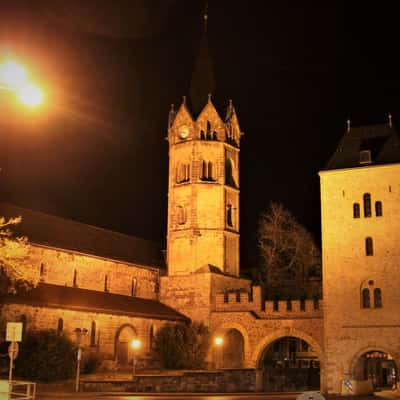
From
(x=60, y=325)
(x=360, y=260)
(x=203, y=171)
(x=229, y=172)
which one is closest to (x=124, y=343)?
(x=60, y=325)

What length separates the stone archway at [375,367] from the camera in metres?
41.9

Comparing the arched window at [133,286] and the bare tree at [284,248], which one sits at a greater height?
the bare tree at [284,248]

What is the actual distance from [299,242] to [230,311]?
1429 cm

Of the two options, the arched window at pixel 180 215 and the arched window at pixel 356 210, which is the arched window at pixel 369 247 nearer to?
the arched window at pixel 356 210

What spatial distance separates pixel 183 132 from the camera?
59.4 metres

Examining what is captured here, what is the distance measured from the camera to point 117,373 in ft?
139

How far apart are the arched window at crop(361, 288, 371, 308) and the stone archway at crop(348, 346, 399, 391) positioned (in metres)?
2.67

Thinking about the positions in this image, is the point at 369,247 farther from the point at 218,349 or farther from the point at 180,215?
the point at 180,215

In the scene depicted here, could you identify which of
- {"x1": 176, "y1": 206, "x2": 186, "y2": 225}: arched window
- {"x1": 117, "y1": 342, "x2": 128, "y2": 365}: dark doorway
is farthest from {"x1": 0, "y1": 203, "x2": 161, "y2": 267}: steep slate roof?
{"x1": 117, "y1": 342, "x2": 128, "y2": 365}: dark doorway

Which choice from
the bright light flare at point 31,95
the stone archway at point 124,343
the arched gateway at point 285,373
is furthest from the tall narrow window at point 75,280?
the bright light flare at point 31,95

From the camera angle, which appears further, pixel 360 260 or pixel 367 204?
pixel 367 204

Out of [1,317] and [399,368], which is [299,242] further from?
[1,317]

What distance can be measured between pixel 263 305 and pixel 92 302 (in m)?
13.4

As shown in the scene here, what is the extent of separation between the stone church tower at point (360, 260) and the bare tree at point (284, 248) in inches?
754
